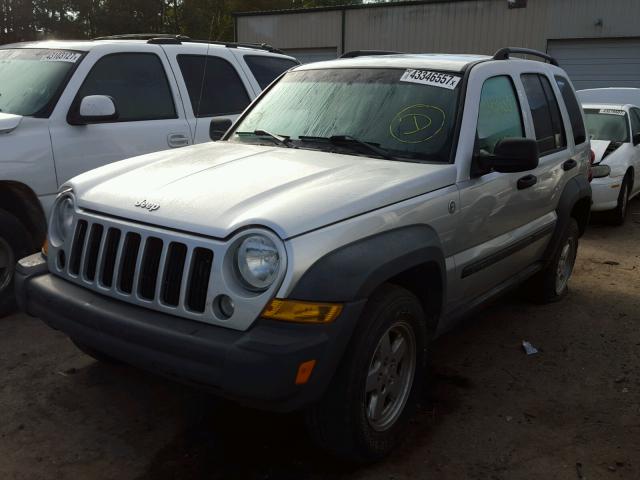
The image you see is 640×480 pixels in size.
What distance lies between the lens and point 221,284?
253cm

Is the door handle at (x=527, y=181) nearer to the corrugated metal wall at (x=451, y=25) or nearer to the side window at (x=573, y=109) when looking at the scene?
the side window at (x=573, y=109)

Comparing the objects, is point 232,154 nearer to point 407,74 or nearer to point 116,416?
point 407,74

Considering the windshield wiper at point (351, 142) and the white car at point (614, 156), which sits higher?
the windshield wiper at point (351, 142)

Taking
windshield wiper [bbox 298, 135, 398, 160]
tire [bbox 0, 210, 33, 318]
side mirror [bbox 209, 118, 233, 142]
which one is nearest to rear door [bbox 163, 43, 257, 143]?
side mirror [bbox 209, 118, 233, 142]

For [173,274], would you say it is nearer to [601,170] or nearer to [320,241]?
[320,241]

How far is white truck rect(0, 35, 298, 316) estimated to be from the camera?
14.8 ft

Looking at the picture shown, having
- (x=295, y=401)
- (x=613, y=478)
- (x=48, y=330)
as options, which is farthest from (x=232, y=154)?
(x=613, y=478)

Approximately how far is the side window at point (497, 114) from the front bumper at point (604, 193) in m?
4.36

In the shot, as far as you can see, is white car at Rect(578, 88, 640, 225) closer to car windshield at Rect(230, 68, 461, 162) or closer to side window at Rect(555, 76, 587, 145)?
side window at Rect(555, 76, 587, 145)

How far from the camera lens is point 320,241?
257cm

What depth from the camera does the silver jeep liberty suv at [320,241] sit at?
2.49 metres

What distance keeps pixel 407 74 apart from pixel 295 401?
2.20 meters

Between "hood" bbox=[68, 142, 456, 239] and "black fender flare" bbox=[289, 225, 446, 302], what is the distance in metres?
0.15

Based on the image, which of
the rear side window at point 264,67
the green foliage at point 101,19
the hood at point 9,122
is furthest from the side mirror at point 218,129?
the green foliage at point 101,19
